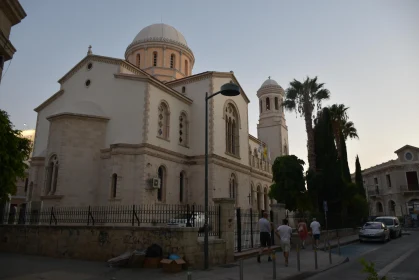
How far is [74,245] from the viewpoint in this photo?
13.0 metres

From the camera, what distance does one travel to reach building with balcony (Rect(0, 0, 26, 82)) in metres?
7.58

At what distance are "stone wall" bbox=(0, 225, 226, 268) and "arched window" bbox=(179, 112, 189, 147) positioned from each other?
12923 millimetres

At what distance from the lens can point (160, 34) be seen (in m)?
33.7

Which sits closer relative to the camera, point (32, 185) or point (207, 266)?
point (207, 266)

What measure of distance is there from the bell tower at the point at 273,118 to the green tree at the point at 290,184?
19343 mm

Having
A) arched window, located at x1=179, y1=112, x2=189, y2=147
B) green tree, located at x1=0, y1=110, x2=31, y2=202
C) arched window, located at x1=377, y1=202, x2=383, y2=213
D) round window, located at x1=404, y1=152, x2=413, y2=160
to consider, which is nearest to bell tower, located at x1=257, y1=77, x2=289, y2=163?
round window, located at x1=404, y1=152, x2=413, y2=160

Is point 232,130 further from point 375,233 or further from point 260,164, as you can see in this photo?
point 375,233

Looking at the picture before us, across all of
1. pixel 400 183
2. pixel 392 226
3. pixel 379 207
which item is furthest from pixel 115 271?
pixel 379 207

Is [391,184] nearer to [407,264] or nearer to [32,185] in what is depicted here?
[407,264]

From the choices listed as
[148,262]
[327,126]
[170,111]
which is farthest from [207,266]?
[327,126]

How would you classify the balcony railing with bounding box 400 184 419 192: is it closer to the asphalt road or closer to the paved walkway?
the asphalt road

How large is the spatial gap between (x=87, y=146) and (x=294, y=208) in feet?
48.2

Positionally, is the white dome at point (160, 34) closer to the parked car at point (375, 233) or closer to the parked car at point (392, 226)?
the parked car at point (375, 233)

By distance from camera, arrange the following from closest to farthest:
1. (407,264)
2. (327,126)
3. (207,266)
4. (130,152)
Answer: (207,266) < (407,264) < (130,152) < (327,126)
